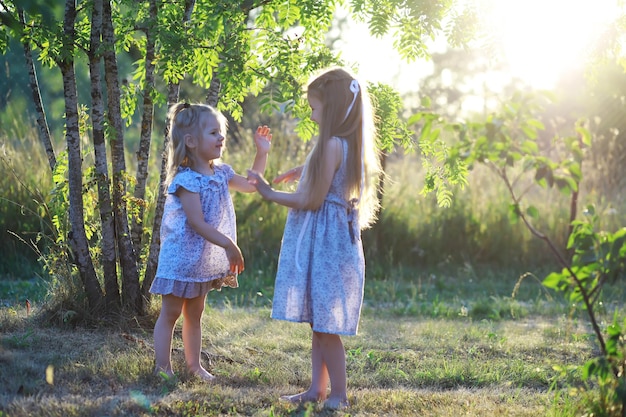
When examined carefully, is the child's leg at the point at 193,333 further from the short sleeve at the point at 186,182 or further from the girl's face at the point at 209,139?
the girl's face at the point at 209,139

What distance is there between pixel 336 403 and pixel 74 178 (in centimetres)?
213

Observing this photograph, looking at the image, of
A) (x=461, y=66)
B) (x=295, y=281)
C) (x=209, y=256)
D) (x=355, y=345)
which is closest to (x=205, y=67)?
(x=209, y=256)

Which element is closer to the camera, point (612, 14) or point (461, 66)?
point (612, 14)

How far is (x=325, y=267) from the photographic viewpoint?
3703 mm

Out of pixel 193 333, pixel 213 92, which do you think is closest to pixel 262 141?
pixel 193 333

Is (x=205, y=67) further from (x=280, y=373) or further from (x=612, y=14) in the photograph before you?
(x=612, y=14)

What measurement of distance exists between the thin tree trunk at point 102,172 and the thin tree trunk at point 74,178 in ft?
0.28

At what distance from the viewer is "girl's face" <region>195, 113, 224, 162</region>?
13.1 feet

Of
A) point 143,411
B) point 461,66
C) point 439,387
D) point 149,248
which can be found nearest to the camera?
point 143,411

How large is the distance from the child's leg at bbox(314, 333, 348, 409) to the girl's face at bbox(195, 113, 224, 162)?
1057mm

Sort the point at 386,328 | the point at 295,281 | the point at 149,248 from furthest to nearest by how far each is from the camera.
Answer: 1. the point at 386,328
2. the point at 149,248
3. the point at 295,281

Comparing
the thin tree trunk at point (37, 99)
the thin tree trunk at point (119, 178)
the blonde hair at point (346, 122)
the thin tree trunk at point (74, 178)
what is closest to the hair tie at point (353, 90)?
the blonde hair at point (346, 122)

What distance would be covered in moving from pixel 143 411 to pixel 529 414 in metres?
1.77

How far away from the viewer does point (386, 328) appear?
6.08 metres
